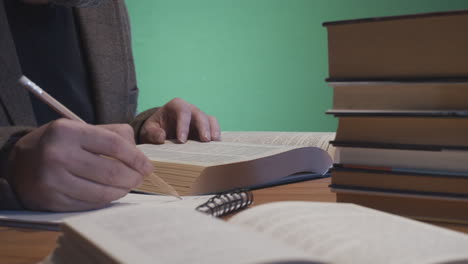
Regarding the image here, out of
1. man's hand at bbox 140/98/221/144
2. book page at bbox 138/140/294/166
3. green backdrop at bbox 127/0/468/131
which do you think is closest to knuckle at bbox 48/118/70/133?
book page at bbox 138/140/294/166

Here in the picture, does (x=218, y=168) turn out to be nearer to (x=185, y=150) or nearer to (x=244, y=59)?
(x=185, y=150)

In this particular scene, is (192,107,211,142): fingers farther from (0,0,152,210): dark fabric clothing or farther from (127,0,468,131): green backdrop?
(127,0,468,131): green backdrop

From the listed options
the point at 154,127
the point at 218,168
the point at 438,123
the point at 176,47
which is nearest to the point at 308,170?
the point at 218,168

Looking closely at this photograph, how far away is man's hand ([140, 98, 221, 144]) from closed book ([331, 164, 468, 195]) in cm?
51

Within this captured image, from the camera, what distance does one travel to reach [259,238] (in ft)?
1.09

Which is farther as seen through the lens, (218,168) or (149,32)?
(149,32)

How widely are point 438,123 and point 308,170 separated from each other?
331 millimetres

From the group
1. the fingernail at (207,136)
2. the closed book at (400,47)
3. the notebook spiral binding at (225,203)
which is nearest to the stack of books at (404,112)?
the closed book at (400,47)

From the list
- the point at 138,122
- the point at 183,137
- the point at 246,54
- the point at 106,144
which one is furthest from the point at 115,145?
the point at 246,54

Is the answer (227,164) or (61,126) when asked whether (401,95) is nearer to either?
(227,164)

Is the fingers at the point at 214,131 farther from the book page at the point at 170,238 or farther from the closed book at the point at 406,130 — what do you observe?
the book page at the point at 170,238

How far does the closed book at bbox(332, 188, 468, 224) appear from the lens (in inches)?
Answer: 23.8

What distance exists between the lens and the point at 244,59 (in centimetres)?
277

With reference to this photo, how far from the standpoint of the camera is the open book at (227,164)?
0.76 m
